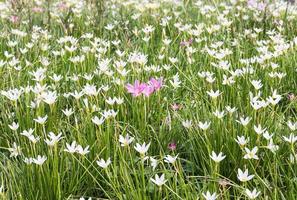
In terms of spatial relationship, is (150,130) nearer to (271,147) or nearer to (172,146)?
(172,146)

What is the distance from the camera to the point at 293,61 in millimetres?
3592

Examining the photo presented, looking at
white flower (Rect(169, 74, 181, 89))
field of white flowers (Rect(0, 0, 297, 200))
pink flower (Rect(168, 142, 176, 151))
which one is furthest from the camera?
white flower (Rect(169, 74, 181, 89))

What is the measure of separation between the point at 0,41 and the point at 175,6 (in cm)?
270

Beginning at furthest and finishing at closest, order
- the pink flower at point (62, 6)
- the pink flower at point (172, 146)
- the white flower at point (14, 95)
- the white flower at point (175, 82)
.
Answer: the pink flower at point (62, 6)
the white flower at point (175, 82)
the white flower at point (14, 95)
the pink flower at point (172, 146)

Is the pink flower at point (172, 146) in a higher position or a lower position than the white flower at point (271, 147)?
lower

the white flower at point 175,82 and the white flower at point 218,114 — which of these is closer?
the white flower at point 218,114

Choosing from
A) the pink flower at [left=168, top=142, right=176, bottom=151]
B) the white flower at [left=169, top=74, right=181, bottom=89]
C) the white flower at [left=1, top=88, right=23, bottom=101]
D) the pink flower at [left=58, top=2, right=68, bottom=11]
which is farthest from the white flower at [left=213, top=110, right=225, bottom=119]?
the pink flower at [left=58, top=2, right=68, bottom=11]

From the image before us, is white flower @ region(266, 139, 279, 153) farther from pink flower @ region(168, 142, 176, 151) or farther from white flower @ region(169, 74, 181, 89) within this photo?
white flower @ region(169, 74, 181, 89)

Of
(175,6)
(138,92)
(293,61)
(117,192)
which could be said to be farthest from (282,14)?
(117,192)

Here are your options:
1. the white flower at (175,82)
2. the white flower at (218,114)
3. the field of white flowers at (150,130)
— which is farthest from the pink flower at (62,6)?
the white flower at (218,114)

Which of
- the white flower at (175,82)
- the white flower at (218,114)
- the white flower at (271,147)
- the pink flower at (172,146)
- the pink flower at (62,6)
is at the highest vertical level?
the white flower at (218,114)

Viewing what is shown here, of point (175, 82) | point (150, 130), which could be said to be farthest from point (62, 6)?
point (150, 130)

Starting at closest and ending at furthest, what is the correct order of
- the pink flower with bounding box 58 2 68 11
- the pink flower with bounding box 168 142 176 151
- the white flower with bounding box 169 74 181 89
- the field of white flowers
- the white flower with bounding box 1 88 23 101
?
1. the field of white flowers
2. the pink flower with bounding box 168 142 176 151
3. the white flower with bounding box 1 88 23 101
4. the white flower with bounding box 169 74 181 89
5. the pink flower with bounding box 58 2 68 11

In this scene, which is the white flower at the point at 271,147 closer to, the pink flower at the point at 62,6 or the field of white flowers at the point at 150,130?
the field of white flowers at the point at 150,130
